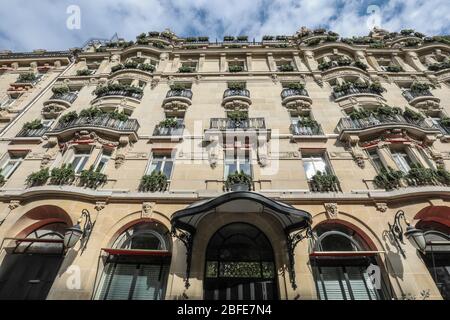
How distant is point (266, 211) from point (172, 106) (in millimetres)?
9051

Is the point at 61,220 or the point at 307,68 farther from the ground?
the point at 307,68

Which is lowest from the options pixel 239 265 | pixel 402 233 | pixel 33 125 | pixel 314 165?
pixel 239 265

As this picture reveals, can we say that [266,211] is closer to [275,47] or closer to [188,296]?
[188,296]

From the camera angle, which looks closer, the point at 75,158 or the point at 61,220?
the point at 61,220

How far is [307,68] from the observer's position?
667 inches

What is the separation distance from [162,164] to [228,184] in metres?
3.78

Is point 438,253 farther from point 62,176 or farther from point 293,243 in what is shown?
point 62,176

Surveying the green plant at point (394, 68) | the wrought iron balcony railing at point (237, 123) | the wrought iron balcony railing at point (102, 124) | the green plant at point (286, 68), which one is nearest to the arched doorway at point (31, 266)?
the wrought iron balcony railing at point (102, 124)

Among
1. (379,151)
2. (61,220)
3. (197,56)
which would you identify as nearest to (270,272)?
(379,151)

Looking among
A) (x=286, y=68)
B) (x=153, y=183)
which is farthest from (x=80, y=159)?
(x=286, y=68)

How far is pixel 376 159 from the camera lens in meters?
10.5

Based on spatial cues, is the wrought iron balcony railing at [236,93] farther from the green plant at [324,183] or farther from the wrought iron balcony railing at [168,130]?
the green plant at [324,183]

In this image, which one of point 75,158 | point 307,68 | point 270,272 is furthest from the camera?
point 307,68
